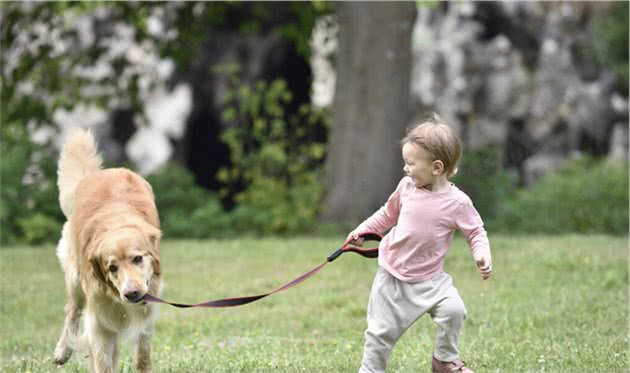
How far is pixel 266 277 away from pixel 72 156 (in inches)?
140

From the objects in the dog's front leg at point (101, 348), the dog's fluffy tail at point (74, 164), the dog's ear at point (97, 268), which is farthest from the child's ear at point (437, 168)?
the dog's fluffy tail at point (74, 164)

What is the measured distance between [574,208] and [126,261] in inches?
406

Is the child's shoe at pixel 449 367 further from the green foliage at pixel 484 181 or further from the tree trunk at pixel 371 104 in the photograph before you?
the green foliage at pixel 484 181

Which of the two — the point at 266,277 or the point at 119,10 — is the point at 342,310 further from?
the point at 119,10

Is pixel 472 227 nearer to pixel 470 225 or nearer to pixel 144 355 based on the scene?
pixel 470 225

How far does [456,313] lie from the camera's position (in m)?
4.72

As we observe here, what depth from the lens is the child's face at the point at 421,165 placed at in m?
4.68

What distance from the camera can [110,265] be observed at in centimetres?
469

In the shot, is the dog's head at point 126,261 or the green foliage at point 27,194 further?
the green foliage at point 27,194

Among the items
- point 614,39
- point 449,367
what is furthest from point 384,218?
point 614,39

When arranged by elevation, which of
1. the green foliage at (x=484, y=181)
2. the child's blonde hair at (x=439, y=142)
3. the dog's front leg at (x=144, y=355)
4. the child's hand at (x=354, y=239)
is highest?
the child's blonde hair at (x=439, y=142)

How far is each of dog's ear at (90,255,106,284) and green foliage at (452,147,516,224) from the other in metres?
9.58

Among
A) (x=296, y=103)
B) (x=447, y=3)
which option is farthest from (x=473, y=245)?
(x=447, y=3)

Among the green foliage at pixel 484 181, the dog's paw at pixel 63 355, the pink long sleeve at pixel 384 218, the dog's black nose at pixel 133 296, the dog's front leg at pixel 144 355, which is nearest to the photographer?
the dog's black nose at pixel 133 296
